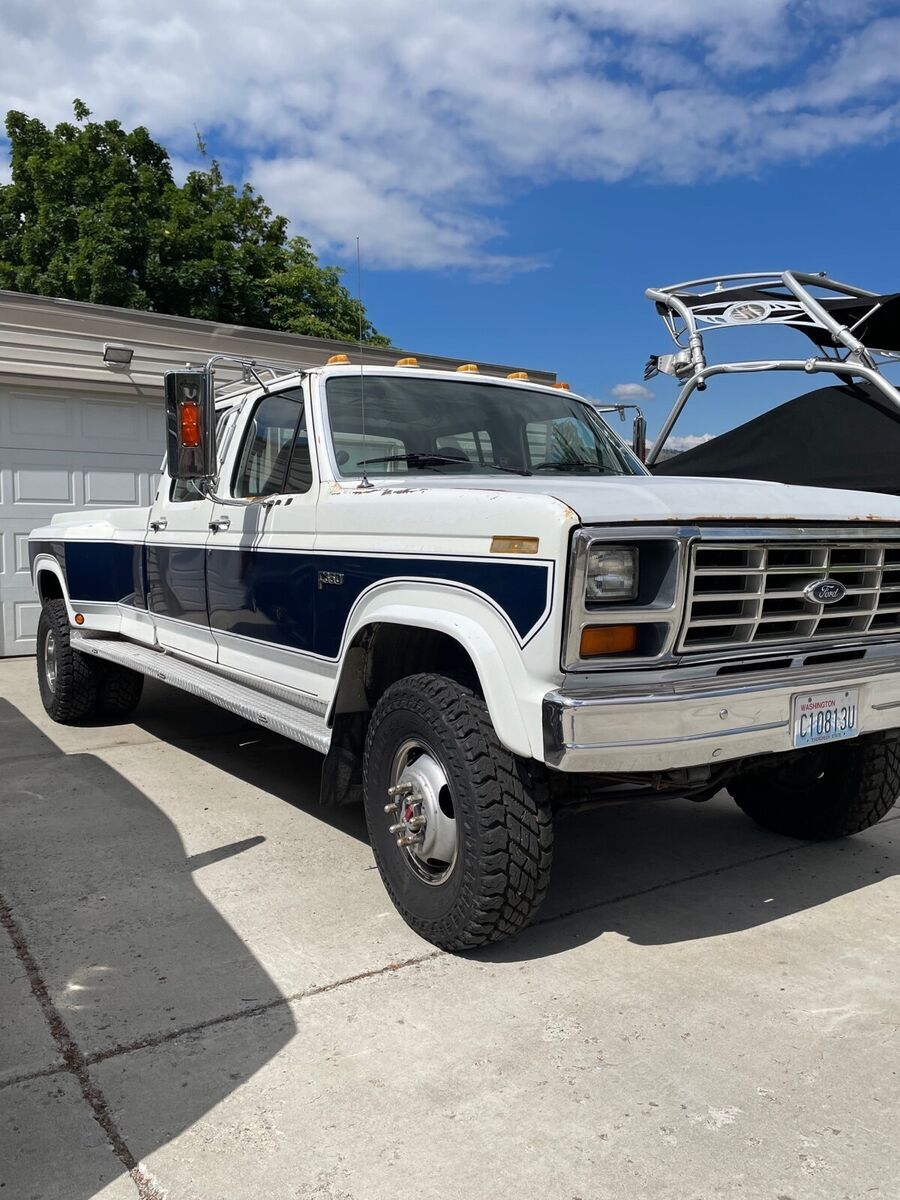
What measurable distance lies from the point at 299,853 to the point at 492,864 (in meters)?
1.52

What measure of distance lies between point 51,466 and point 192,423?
20.8ft

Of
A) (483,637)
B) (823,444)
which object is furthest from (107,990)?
(823,444)

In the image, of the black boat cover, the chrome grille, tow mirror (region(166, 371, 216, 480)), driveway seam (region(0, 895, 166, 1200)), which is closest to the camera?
driveway seam (region(0, 895, 166, 1200))

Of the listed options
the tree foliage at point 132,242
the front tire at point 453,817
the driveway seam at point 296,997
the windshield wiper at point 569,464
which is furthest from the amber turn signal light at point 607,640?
the tree foliage at point 132,242

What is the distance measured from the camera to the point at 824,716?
323 centimetres

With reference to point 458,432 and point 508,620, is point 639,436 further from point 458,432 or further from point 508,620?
point 508,620

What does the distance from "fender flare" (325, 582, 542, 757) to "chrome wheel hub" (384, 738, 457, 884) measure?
423 mm

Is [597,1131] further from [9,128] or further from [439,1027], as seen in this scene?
[9,128]

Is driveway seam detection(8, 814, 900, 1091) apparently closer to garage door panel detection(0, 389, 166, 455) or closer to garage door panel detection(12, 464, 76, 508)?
garage door panel detection(12, 464, 76, 508)

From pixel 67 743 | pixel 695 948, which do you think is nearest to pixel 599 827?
pixel 695 948

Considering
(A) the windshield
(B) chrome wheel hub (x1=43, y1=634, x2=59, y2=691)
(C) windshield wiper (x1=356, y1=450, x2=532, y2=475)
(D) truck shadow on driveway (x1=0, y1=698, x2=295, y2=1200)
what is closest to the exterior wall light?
(B) chrome wheel hub (x1=43, y1=634, x2=59, y2=691)

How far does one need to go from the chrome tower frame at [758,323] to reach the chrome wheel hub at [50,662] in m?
4.31

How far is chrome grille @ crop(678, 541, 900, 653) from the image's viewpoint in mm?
3000

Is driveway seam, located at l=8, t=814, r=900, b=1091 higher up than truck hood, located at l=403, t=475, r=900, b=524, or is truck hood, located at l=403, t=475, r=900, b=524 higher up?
truck hood, located at l=403, t=475, r=900, b=524
